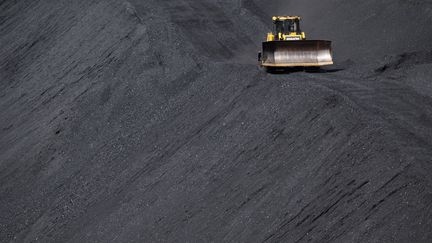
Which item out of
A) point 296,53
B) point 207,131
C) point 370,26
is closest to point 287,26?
point 296,53

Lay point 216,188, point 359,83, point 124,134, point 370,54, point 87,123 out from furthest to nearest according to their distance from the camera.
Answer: point 370,54 < point 87,123 < point 124,134 < point 359,83 < point 216,188

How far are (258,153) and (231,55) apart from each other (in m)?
9.32

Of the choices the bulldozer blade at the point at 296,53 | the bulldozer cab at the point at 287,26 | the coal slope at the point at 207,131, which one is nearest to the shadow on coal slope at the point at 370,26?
the coal slope at the point at 207,131

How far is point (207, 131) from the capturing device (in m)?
16.4

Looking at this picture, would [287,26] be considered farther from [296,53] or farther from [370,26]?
[370,26]

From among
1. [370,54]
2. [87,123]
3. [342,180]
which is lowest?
[370,54]

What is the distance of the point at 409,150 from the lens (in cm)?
1196

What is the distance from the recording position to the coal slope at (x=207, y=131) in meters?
12.1

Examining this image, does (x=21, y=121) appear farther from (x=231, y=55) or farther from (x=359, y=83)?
(x=359, y=83)

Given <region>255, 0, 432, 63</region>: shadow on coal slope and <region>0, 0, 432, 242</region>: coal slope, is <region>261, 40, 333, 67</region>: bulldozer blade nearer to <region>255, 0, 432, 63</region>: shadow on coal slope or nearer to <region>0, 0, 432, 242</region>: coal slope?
<region>0, 0, 432, 242</region>: coal slope

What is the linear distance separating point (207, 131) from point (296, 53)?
4699 mm

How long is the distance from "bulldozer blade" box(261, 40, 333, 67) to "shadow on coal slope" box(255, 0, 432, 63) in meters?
2.52

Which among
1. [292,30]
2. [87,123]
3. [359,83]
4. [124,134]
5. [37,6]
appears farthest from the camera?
[37,6]

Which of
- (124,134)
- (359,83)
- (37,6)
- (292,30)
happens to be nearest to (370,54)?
(292,30)
